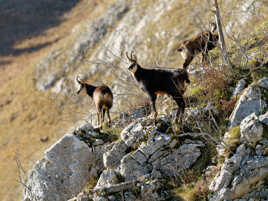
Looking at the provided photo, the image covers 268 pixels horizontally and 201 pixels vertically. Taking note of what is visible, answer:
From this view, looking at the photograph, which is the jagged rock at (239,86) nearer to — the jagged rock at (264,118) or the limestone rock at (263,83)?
the limestone rock at (263,83)

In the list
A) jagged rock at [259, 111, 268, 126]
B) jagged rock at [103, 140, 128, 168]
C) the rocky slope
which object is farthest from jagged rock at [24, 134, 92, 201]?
jagged rock at [259, 111, 268, 126]


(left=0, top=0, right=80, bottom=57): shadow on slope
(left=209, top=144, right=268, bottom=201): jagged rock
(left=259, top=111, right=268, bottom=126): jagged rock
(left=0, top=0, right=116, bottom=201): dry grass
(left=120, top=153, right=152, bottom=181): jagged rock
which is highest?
(left=0, top=0, right=80, bottom=57): shadow on slope

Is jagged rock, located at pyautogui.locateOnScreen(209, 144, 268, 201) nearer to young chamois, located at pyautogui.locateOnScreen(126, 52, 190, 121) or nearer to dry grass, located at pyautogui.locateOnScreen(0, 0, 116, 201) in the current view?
young chamois, located at pyautogui.locateOnScreen(126, 52, 190, 121)

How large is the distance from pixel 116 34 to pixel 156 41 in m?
5.21

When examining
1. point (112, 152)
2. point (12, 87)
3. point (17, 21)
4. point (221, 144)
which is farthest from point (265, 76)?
point (17, 21)

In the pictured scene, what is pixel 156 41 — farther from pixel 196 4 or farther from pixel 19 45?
pixel 19 45

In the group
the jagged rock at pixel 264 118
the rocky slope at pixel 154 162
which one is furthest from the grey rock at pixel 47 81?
the jagged rock at pixel 264 118

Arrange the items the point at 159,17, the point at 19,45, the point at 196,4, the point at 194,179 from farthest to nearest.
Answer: the point at 19,45, the point at 159,17, the point at 196,4, the point at 194,179

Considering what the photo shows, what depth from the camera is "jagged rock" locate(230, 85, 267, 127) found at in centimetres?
797

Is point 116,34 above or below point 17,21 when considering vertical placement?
below

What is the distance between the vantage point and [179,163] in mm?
7992

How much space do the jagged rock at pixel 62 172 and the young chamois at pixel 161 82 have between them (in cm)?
228

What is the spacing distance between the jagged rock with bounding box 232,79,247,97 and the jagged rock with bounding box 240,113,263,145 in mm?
1938

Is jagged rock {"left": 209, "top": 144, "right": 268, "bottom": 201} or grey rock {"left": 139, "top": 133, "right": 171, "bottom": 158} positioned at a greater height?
grey rock {"left": 139, "top": 133, "right": 171, "bottom": 158}
